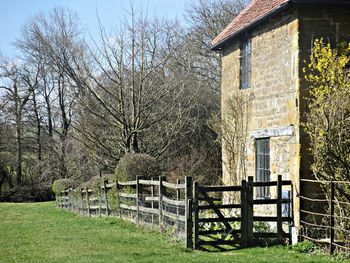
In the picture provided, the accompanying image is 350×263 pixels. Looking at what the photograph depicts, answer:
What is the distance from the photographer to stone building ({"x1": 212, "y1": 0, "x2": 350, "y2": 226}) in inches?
528

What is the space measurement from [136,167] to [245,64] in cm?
544

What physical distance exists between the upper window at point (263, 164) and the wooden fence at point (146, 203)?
227 cm

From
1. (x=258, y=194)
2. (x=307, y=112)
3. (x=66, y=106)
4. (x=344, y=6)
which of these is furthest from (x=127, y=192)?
(x=66, y=106)

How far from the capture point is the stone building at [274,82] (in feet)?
44.0

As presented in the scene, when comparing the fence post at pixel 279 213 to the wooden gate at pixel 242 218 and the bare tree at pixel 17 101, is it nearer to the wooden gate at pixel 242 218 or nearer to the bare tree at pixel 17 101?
the wooden gate at pixel 242 218

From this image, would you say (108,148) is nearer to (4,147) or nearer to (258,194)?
(258,194)

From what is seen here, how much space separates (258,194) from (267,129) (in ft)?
6.56

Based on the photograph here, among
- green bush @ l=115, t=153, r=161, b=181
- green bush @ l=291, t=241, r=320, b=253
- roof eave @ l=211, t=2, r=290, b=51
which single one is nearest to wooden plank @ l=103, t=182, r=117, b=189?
green bush @ l=115, t=153, r=161, b=181

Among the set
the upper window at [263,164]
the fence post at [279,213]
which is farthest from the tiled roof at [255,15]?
the fence post at [279,213]

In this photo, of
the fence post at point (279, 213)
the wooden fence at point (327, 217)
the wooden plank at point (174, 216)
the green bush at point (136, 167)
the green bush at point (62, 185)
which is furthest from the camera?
the green bush at point (62, 185)

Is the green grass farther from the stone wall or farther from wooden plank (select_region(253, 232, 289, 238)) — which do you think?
the stone wall

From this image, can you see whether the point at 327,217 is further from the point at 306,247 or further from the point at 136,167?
the point at 136,167

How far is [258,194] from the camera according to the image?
1548 cm

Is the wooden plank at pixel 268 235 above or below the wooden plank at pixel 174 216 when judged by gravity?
below
